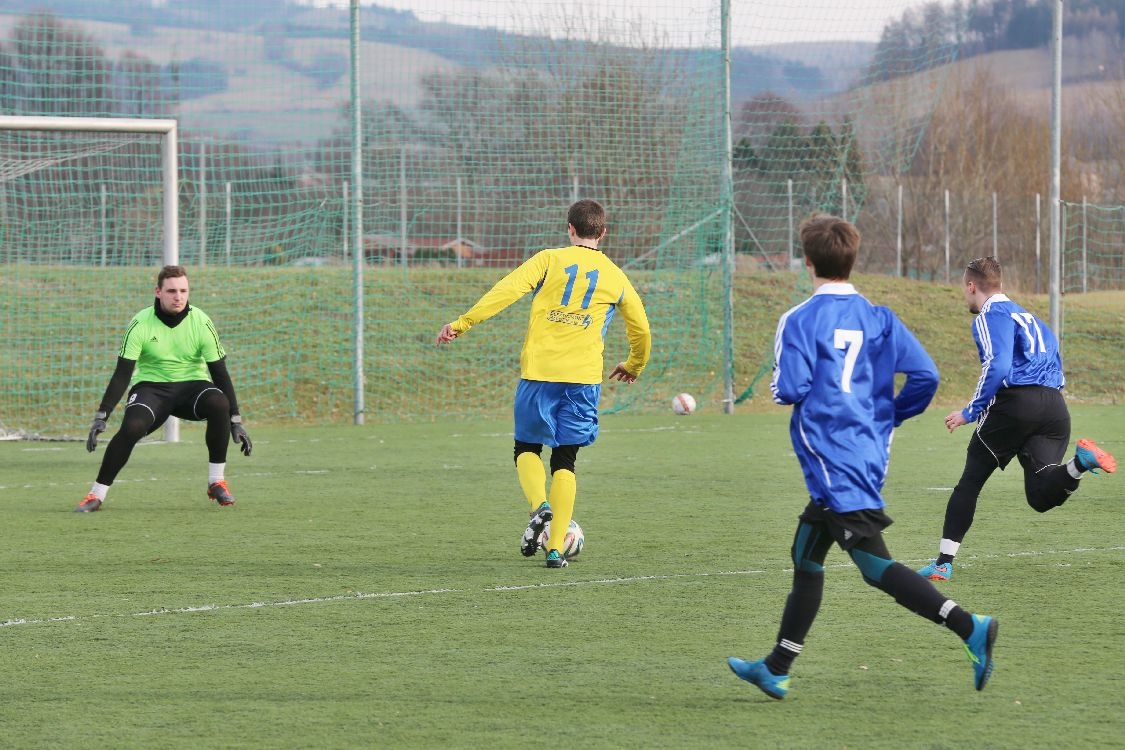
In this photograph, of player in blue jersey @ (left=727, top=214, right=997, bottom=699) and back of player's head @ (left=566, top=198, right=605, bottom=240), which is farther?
back of player's head @ (left=566, top=198, right=605, bottom=240)

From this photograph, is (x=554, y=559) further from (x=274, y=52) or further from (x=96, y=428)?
(x=274, y=52)

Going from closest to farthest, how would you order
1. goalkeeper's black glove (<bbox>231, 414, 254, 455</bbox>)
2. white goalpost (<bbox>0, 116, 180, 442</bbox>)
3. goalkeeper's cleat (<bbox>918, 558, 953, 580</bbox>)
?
1. goalkeeper's cleat (<bbox>918, 558, 953, 580</bbox>)
2. goalkeeper's black glove (<bbox>231, 414, 254, 455</bbox>)
3. white goalpost (<bbox>0, 116, 180, 442</bbox>)

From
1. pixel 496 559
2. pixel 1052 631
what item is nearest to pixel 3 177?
pixel 496 559

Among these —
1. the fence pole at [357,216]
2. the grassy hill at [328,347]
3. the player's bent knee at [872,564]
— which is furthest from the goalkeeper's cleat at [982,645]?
the grassy hill at [328,347]

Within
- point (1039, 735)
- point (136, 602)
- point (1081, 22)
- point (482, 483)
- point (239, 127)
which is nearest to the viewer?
point (1039, 735)

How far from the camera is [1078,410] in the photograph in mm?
17750

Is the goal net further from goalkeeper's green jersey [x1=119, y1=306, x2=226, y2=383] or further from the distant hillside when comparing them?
goalkeeper's green jersey [x1=119, y1=306, x2=226, y2=383]

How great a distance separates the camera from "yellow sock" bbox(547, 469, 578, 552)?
705 cm

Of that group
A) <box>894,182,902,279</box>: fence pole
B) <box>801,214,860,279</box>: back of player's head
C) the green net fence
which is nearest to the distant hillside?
the green net fence

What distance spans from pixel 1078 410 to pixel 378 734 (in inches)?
601

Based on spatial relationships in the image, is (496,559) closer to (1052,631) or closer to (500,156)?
(1052,631)

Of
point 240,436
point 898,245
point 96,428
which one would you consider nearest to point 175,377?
point 240,436

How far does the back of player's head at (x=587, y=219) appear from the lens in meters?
7.16

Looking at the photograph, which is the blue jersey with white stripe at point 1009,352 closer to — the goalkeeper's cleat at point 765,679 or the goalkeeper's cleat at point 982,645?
the goalkeeper's cleat at point 982,645
